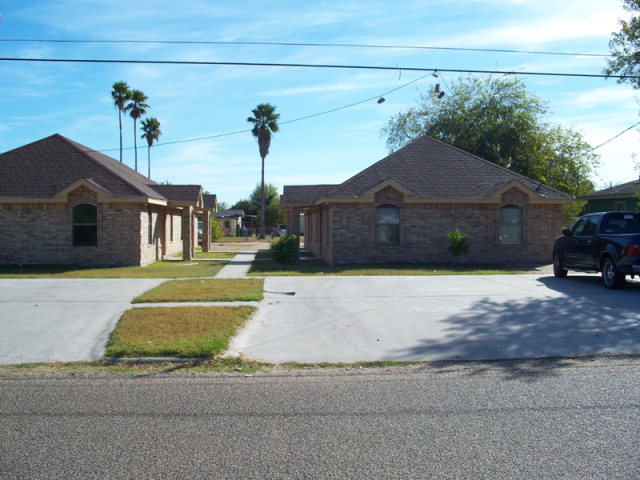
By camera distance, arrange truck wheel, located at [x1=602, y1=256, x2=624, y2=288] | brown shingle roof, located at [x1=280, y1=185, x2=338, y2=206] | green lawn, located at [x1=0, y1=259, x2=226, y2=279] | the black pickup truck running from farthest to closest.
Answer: brown shingle roof, located at [x1=280, y1=185, x2=338, y2=206] → green lawn, located at [x1=0, y1=259, x2=226, y2=279] → truck wheel, located at [x1=602, y1=256, x2=624, y2=288] → the black pickup truck

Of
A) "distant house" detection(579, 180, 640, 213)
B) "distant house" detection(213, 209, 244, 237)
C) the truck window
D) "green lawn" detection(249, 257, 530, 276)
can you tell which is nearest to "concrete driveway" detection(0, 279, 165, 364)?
"green lawn" detection(249, 257, 530, 276)

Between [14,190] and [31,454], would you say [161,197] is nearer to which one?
[14,190]

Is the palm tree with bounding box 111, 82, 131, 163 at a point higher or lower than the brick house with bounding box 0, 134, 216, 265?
higher

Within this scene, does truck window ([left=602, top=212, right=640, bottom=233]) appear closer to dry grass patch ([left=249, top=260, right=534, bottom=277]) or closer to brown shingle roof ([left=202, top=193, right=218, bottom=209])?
dry grass patch ([left=249, top=260, right=534, bottom=277])

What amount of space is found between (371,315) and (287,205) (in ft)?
61.9

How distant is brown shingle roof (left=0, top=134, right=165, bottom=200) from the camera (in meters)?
21.6

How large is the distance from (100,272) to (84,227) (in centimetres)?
358

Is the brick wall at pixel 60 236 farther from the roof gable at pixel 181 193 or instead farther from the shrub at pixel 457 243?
the shrub at pixel 457 243

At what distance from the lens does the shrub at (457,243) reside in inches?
784

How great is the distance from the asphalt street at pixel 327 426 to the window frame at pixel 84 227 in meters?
15.6

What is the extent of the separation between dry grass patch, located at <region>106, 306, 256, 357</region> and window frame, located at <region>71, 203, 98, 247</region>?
11.7 metres

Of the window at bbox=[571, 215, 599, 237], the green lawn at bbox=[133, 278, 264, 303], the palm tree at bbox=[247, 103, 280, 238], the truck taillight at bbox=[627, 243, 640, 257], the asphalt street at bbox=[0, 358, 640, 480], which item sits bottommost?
the asphalt street at bbox=[0, 358, 640, 480]

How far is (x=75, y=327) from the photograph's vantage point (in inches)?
389

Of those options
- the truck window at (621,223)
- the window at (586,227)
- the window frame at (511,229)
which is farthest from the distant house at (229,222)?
the truck window at (621,223)
